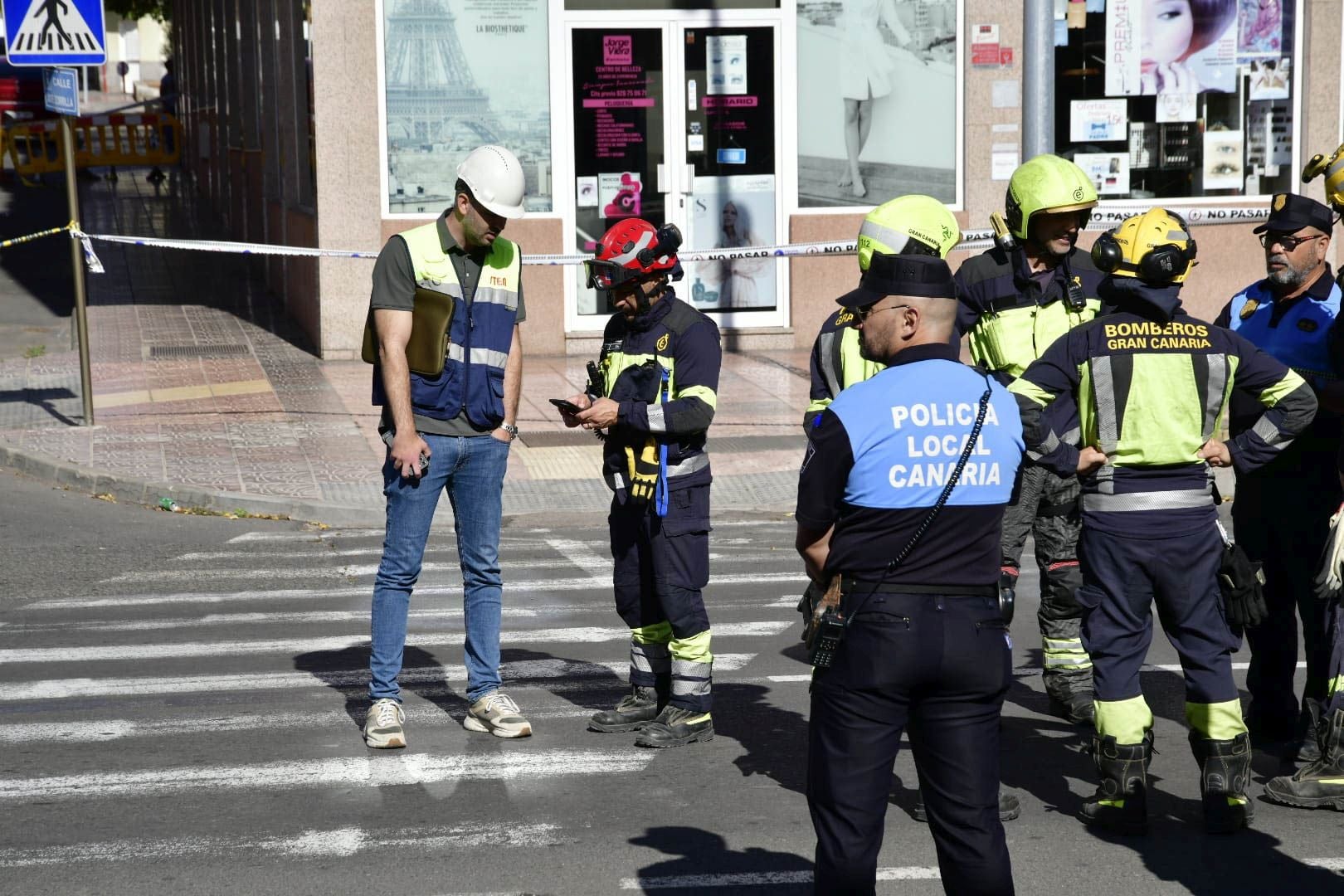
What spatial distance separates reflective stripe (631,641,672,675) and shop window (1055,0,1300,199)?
39.6 ft

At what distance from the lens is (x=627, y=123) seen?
16938 mm

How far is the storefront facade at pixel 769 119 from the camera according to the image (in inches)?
648

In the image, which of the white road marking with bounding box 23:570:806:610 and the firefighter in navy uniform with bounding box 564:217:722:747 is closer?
the firefighter in navy uniform with bounding box 564:217:722:747

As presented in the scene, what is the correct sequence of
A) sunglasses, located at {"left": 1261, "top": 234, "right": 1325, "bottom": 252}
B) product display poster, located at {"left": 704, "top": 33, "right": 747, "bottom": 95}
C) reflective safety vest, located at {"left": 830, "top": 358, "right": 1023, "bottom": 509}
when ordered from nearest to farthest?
reflective safety vest, located at {"left": 830, "top": 358, "right": 1023, "bottom": 509} < sunglasses, located at {"left": 1261, "top": 234, "right": 1325, "bottom": 252} < product display poster, located at {"left": 704, "top": 33, "right": 747, "bottom": 95}

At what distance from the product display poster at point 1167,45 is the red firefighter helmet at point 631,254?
12.3 metres

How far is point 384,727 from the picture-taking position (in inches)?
251

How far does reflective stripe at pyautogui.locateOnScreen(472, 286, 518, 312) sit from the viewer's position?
6.43m

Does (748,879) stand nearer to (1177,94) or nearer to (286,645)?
(286,645)

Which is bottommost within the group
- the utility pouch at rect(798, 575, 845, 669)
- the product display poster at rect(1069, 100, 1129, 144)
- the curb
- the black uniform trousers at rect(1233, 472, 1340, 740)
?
the curb

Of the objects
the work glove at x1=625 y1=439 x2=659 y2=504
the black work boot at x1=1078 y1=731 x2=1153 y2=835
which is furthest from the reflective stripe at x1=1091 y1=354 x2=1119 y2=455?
the work glove at x1=625 y1=439 x2=659 y2=504

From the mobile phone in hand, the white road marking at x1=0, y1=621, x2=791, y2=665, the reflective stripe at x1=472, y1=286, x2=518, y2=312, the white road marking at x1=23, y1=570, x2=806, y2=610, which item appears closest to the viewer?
the mobile phone in hand

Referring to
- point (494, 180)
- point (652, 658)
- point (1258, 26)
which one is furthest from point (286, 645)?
point (1258, 26)

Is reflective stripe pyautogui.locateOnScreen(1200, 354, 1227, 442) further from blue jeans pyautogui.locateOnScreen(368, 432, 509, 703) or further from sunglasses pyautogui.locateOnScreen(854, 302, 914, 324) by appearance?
blue jeans pyautogui.locateOnScreen(368, 432, 509, 703)

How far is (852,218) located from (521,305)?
1103 cm
